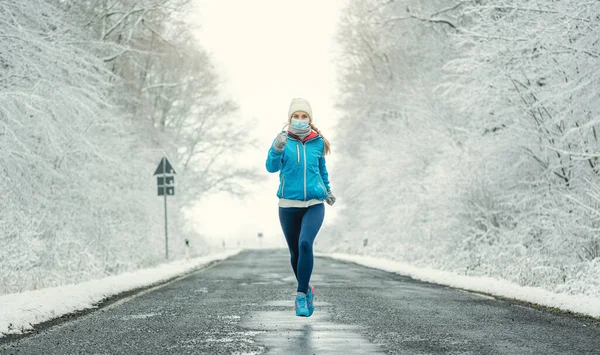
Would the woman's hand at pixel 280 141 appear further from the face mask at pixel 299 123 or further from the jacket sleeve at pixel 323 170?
the jacket sleeve at pixel 323 170

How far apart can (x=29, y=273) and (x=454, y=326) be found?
9.88 meters

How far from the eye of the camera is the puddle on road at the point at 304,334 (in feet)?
19.7

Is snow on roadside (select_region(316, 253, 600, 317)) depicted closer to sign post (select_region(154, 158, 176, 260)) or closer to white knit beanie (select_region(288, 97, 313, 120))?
white knit beanie (select_region(288, 97, 313, 120))

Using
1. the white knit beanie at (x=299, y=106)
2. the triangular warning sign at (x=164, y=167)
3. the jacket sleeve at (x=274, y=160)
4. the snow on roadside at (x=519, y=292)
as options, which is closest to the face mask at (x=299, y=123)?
the white knit beanie at (x=299, y=106)

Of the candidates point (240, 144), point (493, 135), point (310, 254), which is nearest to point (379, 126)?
point (240, 144)

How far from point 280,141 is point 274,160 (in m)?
0.28

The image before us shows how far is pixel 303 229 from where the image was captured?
7770 mm

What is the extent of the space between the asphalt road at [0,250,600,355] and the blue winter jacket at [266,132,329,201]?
1.33 metres

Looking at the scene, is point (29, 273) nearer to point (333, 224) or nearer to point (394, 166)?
point (394, 166)

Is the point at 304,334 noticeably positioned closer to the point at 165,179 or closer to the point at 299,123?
the point at 299,123

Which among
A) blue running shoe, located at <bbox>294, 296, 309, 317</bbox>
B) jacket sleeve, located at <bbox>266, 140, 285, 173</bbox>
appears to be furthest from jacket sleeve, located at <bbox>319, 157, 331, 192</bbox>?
blue running shoe, located at <bbox>294, 296, 309, 317</bbox>

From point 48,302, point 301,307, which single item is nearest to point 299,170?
point 301,307

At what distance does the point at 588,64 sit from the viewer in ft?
38.7

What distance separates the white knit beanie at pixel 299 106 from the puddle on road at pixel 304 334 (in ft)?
7.01
